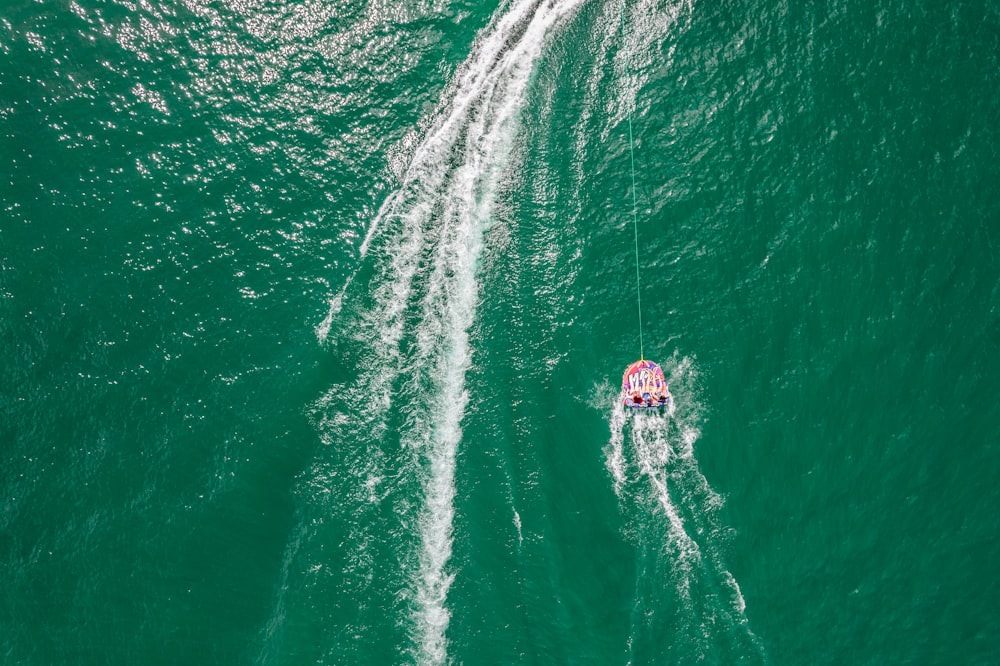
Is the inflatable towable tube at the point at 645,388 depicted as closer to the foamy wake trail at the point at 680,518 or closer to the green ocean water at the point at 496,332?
the foamy wake trail at the point at 680,518

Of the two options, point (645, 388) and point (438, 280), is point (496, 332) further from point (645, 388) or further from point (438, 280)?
point (645, 388)

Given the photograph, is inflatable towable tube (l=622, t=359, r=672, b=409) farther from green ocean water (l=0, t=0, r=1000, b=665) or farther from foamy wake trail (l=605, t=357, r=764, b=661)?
green ocean water (l=0, t=0, r=1000, b=665)

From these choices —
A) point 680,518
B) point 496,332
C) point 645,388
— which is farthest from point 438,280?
point 680,518

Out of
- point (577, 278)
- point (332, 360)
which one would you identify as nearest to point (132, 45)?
point (332, 360)

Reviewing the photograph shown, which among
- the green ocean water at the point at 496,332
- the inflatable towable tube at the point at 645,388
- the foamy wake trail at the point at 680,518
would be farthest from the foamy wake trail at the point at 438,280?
the foamy wake trail at the point at 680,518

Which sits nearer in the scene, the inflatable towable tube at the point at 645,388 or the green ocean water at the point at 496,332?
the green ocean water at the point at 496,332

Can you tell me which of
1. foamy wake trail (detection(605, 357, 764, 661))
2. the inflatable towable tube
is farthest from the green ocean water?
the inflatable towable tube
